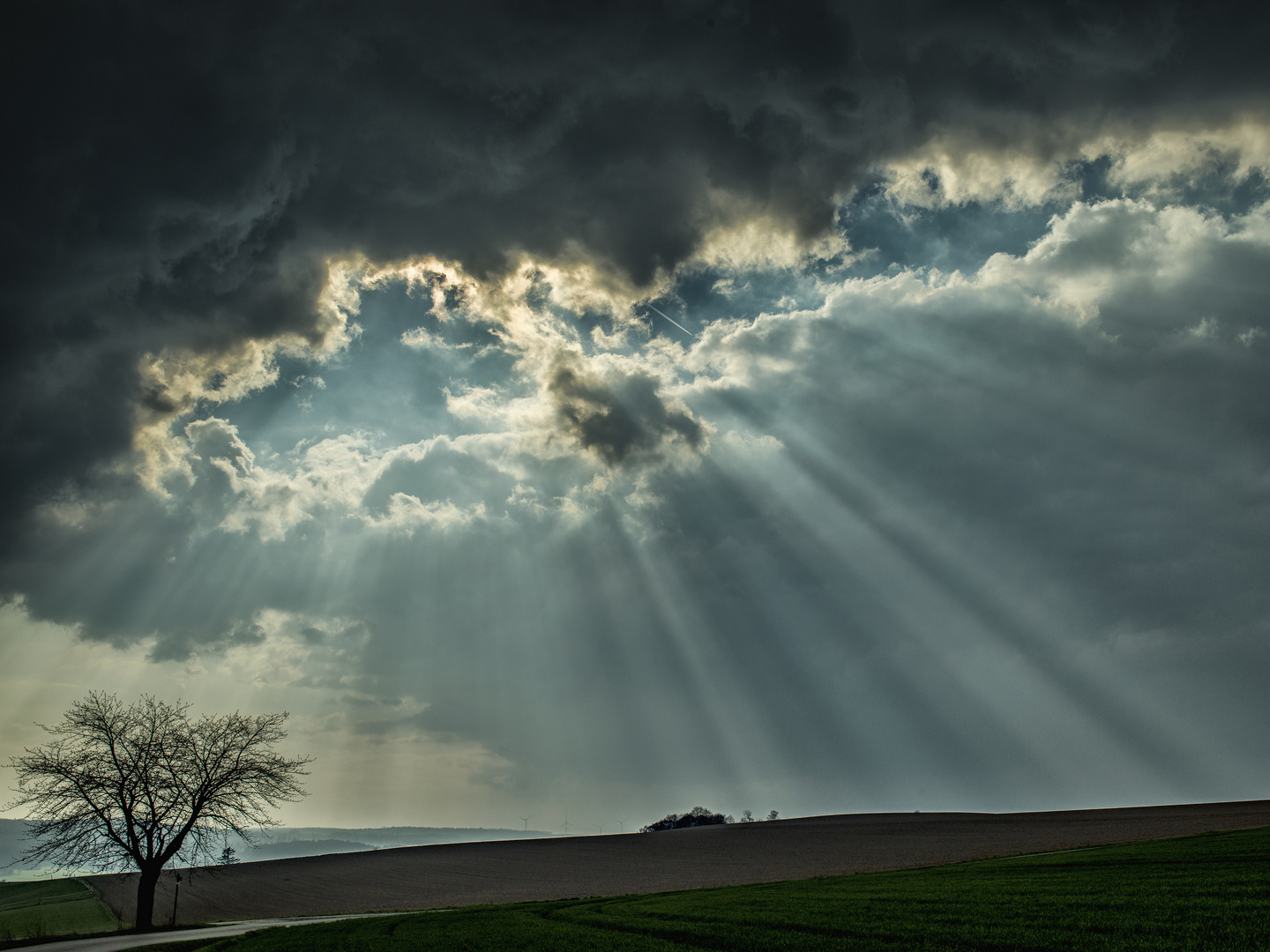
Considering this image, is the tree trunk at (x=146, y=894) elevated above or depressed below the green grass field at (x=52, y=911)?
above

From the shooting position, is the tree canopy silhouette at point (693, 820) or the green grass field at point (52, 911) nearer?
the green grass field at point (52, 911)

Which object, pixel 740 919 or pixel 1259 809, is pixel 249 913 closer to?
pixel 740 919

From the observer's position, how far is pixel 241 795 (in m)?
44.8

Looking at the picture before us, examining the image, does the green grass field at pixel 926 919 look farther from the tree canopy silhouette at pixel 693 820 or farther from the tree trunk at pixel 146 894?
the tree canopy silhouette at pixel 693 820

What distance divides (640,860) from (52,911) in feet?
178

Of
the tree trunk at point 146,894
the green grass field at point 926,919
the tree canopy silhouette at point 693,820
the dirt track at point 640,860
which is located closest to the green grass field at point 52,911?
the dirt track at point 640,860

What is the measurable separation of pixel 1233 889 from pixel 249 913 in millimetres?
60447

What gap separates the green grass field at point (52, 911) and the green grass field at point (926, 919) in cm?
2334

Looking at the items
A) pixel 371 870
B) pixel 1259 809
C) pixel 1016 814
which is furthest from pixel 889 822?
pixel 371 870

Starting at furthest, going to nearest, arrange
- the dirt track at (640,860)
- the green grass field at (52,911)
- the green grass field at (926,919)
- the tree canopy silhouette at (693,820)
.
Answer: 1. the tree canopy silhouette at (693,820)
2. the dirt track at (640,860)
3. the green grass field at (52,911)
4. the green grass field at (926,919)

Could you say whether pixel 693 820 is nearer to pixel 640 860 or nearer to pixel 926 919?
pixel 640 860

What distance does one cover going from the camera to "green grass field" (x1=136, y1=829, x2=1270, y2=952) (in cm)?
1484

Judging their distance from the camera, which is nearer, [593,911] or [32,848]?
[593,911]

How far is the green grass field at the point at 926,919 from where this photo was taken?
14836mm
